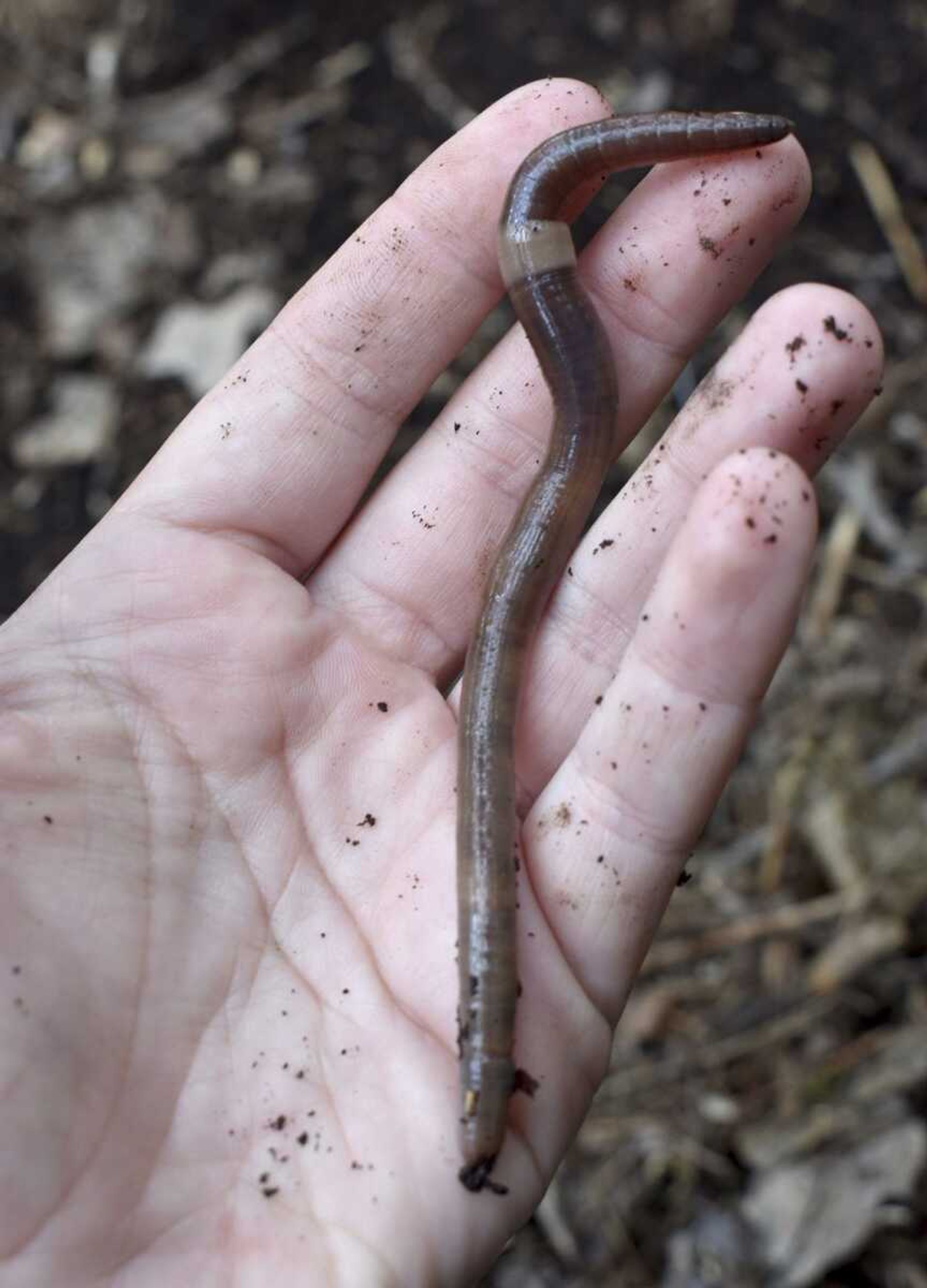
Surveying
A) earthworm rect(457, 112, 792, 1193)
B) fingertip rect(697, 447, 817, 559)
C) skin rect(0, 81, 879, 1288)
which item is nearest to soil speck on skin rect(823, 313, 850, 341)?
skin rect(0, 81, 879, 1288)

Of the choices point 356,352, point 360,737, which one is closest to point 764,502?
point 360,737

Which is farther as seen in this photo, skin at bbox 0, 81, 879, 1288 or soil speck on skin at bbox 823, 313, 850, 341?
soil speck on skin at bbox 823, 313, 850, 341

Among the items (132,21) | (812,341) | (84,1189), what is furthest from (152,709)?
(132,21)

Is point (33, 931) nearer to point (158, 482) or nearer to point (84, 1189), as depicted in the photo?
point (84, 1189)

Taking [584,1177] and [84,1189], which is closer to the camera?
[84,1189]

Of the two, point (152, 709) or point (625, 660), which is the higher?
point (625, 660)

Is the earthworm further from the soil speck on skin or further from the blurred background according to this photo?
the blurred background

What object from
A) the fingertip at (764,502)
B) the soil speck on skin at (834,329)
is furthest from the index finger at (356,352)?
the fingertip at (764,502)
